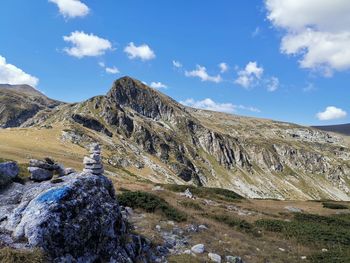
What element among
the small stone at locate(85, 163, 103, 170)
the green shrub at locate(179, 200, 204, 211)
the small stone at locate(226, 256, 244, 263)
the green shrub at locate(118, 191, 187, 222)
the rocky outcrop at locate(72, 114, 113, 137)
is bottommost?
the small stone at locate(226, 256, 244, 263)

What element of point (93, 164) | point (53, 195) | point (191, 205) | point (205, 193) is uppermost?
point (93, 164)

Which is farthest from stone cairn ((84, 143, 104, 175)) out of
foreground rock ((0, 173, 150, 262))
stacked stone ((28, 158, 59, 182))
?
foreground rock ((0, 173, 150, 262))

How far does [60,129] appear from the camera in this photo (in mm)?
142625

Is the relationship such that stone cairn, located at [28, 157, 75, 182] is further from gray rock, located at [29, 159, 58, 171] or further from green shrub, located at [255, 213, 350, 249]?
green shrub, located at [255, 213, 350, 249]

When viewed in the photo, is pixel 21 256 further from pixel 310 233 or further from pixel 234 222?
pixel 310 233

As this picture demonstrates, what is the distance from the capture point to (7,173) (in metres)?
19.1

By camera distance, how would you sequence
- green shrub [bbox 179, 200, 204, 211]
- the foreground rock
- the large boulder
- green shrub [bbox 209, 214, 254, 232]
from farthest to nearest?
green shrub [bbox 179, 200, 204, 211] → green shrub [bbox 209, 214, 254, 232] → the large boulder → the foreground rock

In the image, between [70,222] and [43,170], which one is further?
[43,170]

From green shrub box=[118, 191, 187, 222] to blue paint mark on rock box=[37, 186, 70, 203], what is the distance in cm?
1318

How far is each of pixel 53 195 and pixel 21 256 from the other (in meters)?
3.30

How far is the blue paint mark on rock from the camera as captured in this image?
595 inches

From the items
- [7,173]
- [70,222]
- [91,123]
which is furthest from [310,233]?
[91,123]

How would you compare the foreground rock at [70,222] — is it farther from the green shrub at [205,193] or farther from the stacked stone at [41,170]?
the green shrub at [205,193]

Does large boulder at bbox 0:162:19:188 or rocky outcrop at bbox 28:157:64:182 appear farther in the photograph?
rocky outcrop at bbox 28:157:64:182
